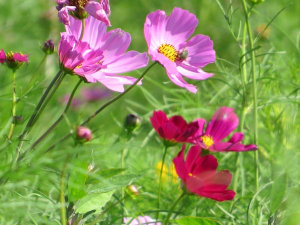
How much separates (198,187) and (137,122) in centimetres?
13

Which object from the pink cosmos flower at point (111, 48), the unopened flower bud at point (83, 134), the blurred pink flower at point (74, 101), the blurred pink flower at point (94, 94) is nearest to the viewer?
the unopened flower bud at point (83, 134)

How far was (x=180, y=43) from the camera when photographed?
561mm

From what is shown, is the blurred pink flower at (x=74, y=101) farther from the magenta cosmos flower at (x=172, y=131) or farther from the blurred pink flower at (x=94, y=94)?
the magenta cosmos flower at (x=172, y=131)

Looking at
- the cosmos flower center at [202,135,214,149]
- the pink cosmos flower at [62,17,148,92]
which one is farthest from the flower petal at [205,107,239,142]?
the pink cosmos flower at [62,17,148,92]

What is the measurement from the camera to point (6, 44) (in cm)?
137

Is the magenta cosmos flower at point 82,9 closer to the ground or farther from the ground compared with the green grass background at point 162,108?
farther from the ground

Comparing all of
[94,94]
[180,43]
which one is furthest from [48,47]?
[94,94]

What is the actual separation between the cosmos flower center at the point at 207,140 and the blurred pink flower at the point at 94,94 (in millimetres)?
1057

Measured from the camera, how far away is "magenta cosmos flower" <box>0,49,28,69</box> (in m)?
0.51

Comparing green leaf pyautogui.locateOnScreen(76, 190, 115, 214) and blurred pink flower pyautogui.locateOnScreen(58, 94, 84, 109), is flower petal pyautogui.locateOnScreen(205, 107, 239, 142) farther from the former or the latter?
blurred pink flower pyautogui.locateOnScreen(58, 94, 84, 109)

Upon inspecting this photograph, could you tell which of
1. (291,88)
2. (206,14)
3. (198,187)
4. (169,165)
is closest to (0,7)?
(206,14)

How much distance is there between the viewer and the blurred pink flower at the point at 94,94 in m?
1.65

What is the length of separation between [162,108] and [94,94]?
0.91 metres

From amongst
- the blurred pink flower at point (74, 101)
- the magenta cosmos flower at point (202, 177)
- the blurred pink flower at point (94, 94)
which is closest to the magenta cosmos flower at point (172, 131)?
the magenta cosmos flower at point (202, 177)
